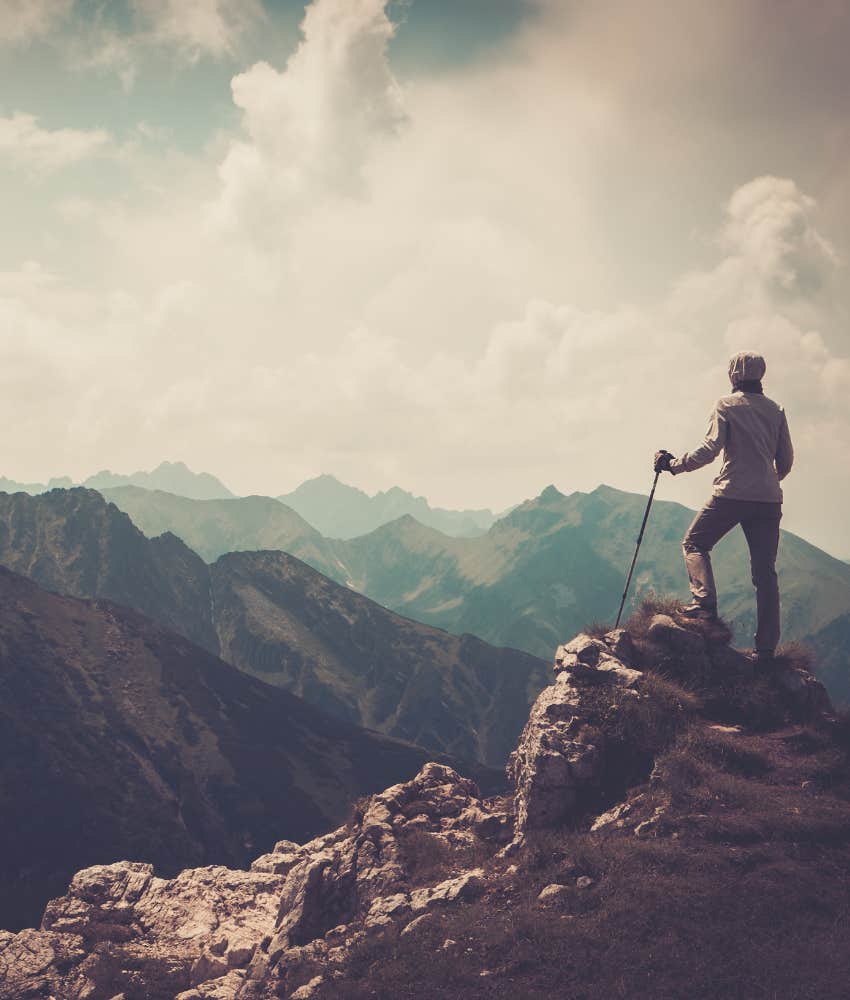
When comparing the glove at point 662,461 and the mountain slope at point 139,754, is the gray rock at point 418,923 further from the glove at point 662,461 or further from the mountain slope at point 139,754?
the mountain slope at point 139,754

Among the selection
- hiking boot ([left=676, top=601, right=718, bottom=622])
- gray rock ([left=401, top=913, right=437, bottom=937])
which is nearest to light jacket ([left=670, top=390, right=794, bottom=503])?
hiking boot ([left=676, top=601, right=718, bottom=622])

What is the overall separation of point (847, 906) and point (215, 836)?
124998mm

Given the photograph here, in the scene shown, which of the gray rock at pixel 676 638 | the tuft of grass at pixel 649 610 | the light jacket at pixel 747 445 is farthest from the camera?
the tuft of grass at pixel 649 610

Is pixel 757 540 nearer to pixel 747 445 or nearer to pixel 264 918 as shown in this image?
pixel 747 445

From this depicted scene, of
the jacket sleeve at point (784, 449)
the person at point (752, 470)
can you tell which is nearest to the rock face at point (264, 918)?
the person at point (752, 470)

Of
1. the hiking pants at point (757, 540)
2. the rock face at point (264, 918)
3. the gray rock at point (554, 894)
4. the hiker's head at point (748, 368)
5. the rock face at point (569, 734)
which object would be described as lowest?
the rock face at point (264, 918)

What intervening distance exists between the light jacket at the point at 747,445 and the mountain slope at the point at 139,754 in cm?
9778

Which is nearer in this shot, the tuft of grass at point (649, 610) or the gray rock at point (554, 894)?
the gray rock at point (554, 894)

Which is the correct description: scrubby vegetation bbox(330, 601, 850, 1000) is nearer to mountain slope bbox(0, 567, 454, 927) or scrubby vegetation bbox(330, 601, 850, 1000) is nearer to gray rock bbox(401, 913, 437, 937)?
gray rock bbox(401, 913, 437, 937)

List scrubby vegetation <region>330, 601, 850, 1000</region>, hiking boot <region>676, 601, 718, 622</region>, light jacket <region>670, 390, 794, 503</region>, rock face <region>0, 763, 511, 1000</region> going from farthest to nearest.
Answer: hiking boot <region>676, 601, 718, 622</region> < light jacket <region>670, 390, 794, 503</region> < rock face <region>0, 763, 511, 1000</region> < scrubby vegetation <region>330, 601, 850, 1000</region>

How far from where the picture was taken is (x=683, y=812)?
9766 mm

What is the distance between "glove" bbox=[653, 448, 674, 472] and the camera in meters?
13.4

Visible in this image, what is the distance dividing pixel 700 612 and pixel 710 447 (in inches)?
148

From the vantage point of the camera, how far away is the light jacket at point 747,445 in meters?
12.1
